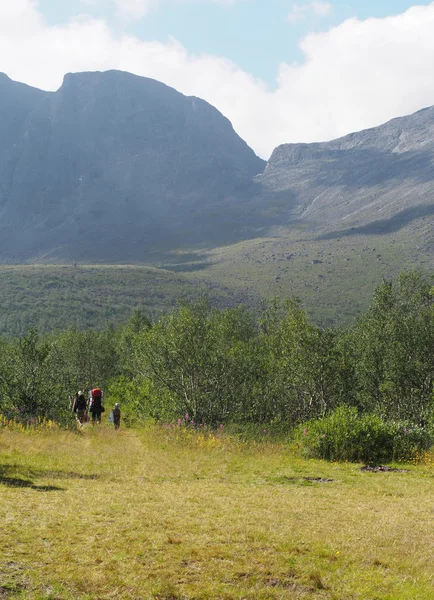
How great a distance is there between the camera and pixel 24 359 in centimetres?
2983

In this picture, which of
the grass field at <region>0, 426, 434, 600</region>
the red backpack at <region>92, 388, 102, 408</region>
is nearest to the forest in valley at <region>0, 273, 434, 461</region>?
the red backpack at <region>92, 388, 102, 408</region>

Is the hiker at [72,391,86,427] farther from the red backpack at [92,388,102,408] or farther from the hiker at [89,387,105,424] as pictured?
the red backpack at [92,388,102,408]

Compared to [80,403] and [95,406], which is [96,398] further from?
[80,403]

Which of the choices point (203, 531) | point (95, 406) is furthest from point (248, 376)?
point (203, 531)

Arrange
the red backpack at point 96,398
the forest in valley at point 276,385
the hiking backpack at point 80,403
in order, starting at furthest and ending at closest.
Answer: the red backpack at point 96,398 → the hiking backpack at point 80,403 → the forest in valley at point 276,385

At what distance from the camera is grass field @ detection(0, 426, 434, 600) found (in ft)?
27.3

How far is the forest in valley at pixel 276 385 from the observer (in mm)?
24641

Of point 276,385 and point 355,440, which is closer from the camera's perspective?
point 355,440

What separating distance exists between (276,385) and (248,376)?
83.2 inches

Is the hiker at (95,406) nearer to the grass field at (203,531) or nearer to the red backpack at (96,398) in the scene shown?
the red backpack at (96,398)

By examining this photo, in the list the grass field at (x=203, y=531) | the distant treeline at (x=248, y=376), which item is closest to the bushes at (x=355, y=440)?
the grass field at (x=203, y=531)

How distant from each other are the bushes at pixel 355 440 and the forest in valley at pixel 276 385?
0.04 metres

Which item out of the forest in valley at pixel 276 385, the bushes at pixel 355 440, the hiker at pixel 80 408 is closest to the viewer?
the bushes at pixel 355 440

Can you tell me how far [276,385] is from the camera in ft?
130
